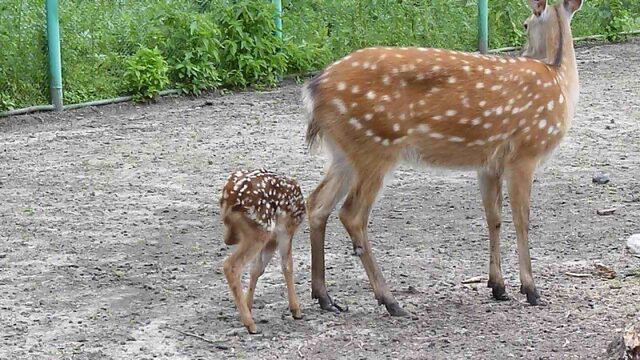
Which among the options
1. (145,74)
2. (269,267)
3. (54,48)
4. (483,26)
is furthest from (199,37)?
(269,267)

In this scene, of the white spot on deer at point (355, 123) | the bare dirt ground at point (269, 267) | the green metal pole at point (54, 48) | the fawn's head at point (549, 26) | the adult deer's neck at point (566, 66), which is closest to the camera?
the bare dirt ground at point (269, 267)

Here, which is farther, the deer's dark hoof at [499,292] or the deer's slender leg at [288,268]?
the deer's dark hoof at [499,292]

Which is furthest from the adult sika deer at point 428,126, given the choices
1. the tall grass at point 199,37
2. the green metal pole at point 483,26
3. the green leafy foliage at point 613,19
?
the green leafy foliage at point 613,19

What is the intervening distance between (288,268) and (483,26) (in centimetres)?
847

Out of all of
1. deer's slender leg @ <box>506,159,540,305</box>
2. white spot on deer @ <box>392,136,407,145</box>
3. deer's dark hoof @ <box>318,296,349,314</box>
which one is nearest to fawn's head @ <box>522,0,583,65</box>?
deer's slender leg @ <box>506,159,540,305</box>

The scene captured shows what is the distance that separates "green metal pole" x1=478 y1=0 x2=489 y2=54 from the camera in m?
13.8

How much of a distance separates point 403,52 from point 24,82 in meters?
5.60

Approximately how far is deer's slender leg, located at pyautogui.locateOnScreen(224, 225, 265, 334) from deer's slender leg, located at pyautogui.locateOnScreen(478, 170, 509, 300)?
3.98ft

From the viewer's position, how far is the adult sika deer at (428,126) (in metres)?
5.82

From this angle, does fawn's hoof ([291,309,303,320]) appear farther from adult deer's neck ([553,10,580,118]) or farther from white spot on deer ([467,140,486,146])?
adult deer's neck ([553,10,580,118])

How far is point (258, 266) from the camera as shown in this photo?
5.86m

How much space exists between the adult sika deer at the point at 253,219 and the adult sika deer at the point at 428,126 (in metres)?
0.28

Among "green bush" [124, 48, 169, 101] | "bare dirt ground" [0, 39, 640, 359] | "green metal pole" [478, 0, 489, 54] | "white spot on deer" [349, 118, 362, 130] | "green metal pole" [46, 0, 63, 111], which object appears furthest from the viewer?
"green metal pole" [478, 0, 489, 54]

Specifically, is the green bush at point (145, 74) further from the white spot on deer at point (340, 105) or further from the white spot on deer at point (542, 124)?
the white spot on deer at point (542, 124)
